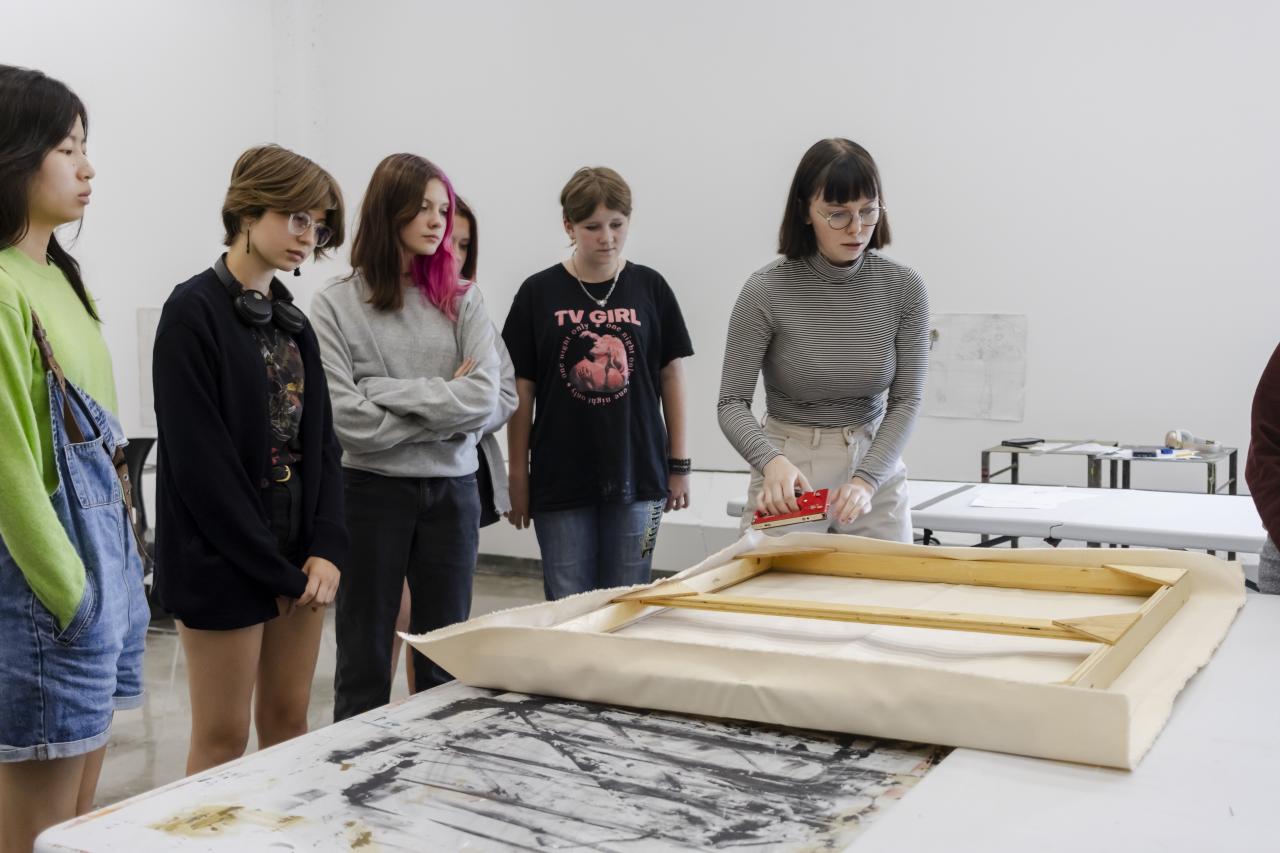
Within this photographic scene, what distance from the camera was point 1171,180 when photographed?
425 centimetres

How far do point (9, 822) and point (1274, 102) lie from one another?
4.38m

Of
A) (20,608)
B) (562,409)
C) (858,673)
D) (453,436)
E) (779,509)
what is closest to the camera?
(858,673)

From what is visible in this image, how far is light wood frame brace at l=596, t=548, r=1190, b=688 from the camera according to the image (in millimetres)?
1153

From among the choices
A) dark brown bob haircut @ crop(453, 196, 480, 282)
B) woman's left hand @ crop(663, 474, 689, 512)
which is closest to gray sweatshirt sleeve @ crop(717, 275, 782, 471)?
woman's left hand @ crop(663, 474, 689, 512)

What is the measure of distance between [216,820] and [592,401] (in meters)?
1.81

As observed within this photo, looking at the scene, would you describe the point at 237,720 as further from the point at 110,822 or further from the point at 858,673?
the point at 858,673

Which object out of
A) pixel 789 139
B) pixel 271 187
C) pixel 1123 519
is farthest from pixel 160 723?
pixel 789 139

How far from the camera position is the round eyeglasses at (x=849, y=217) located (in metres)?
1.96

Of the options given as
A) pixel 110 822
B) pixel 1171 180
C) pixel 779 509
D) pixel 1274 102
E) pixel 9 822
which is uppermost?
pixel 1274 102

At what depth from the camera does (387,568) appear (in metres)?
2.28

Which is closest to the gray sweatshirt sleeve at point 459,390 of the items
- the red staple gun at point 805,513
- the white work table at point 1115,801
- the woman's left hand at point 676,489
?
the woman's left hand at point 676,489

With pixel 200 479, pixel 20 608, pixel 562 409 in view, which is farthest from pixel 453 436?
pixel 20 608

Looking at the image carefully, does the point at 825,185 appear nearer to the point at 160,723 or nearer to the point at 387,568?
the point at 387,568

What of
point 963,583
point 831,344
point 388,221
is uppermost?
point 388,221
